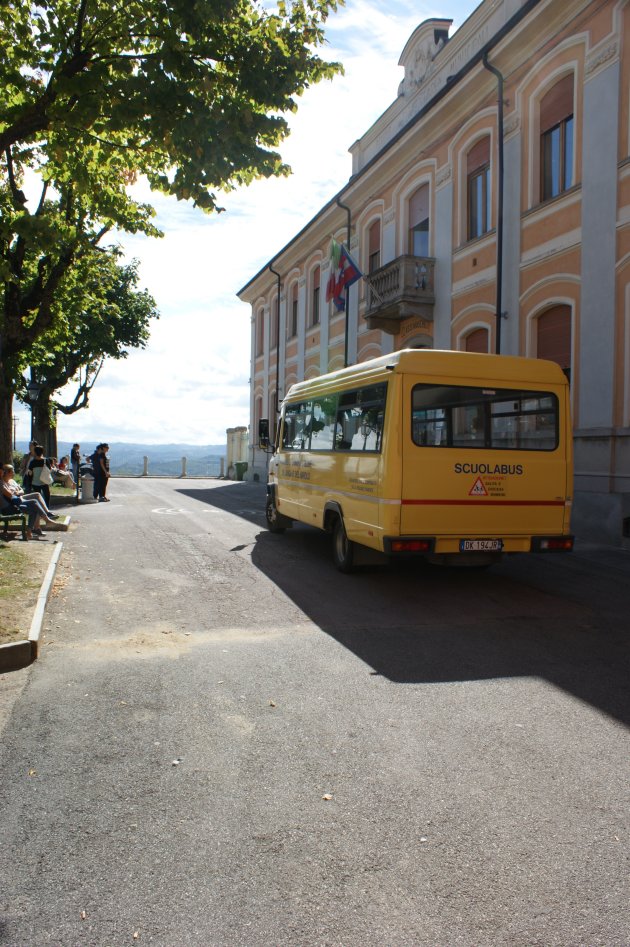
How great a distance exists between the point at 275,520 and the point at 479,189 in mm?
10064

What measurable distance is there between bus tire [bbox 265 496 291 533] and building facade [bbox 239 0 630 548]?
5.48 meters

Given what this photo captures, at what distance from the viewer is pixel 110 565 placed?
10.4m

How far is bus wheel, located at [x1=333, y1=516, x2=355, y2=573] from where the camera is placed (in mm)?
9656

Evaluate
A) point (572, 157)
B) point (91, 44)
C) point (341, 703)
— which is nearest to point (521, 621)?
point (341, 703)

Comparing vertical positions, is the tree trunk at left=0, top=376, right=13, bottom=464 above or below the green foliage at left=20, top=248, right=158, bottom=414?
below

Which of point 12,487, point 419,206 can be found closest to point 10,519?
point 12,487

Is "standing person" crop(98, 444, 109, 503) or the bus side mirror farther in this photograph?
"standing person" crop(98, 444, 109, 503)

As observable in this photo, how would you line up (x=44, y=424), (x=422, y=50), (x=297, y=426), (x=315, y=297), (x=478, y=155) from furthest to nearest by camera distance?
(x=44, y=424) → (x=315, y=297) → (x=422, y=50) → (x=478, y=155) → (x=297, y=426)

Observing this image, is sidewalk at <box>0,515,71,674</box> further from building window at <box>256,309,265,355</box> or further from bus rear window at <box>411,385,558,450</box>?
building window at <box>256,309,265,355</box>

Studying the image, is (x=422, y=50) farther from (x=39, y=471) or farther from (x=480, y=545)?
(x=480, y=545)

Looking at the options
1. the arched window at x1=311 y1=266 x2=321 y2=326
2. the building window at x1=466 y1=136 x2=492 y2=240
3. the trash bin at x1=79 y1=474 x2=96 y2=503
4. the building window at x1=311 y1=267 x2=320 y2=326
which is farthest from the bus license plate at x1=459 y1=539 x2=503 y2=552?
the building window at x1=311 y1=267 x2=320 y2=326

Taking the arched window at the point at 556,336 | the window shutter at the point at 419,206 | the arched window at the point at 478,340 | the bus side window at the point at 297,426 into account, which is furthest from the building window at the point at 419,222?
the bus side window at the point at 297,426

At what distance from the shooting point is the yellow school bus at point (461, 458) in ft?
26.6

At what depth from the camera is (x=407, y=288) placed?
19.2 m
